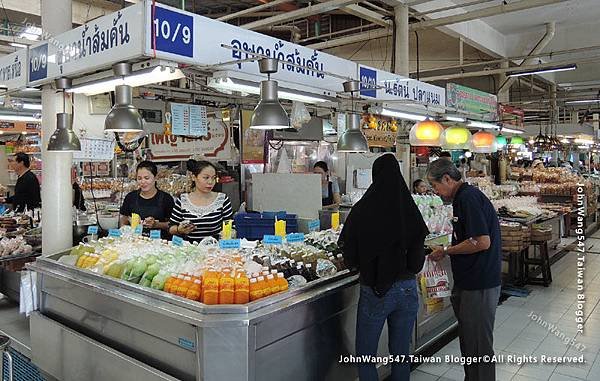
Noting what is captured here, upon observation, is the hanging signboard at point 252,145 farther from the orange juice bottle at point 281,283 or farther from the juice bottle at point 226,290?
the juice bottle at point 226,290

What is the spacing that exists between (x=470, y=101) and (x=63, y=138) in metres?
6.21

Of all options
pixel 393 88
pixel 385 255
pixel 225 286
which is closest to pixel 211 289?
pixel 225 286

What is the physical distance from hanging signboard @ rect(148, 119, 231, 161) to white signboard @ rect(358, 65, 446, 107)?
132 inches

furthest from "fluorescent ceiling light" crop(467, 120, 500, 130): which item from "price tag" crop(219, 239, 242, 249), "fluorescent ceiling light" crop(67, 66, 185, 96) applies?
"fluorescent ceiling light" crop(67, 66, 185, 96)

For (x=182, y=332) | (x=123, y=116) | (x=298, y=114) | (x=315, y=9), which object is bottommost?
(x=182, y=332)

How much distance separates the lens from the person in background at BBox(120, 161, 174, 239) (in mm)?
4875

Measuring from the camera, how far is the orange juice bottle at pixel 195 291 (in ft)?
9.65

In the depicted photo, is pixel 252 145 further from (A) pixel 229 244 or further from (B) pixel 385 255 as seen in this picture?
(B) pixel 385 255

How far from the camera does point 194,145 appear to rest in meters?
7.95

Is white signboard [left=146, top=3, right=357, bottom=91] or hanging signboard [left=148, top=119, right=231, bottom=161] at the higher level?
white signboard [left=146, top=3, right=357, bottom=91]

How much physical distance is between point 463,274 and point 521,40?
10.1 metres

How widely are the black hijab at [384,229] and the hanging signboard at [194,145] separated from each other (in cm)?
523

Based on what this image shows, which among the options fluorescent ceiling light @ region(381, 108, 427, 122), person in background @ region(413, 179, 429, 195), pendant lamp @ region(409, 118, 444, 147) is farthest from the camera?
person in background @ region(413, 179, 429, 195)

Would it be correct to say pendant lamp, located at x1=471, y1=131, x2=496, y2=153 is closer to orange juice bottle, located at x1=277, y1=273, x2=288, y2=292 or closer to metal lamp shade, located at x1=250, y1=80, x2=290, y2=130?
metal lamp shade, located at x1=250, y1=80, x2=290, y2=130
